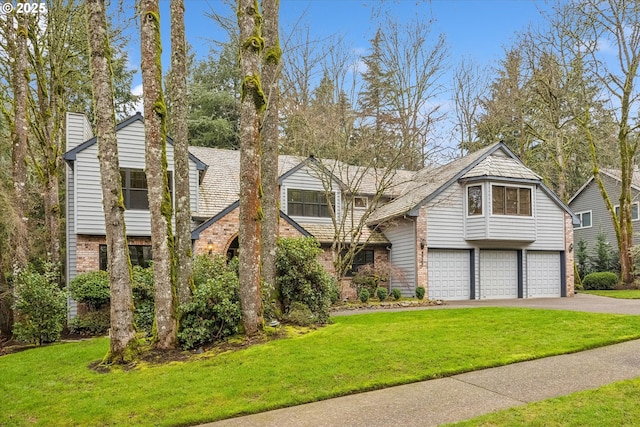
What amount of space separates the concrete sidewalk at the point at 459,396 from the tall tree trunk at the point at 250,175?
10.4 ft

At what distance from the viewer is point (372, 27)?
18266 mm

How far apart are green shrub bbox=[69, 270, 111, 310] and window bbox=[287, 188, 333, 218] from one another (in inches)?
320

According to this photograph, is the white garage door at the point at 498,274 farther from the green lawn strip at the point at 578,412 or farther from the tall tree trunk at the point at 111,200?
the tall tree trunk at the point at 111,200

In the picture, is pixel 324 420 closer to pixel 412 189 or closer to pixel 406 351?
pixel 406 351

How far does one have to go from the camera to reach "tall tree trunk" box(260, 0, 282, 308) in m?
10.2

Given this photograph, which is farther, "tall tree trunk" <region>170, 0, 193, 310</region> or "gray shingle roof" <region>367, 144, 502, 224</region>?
"gray shingle roof" <region>367, 144, 502, 224</region>

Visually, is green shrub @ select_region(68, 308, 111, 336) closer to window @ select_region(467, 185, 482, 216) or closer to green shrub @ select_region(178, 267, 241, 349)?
green shrub @ select_region(178, 267, 241, 349)

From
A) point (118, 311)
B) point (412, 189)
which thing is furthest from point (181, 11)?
point (412, 189)

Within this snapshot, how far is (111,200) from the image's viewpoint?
762 cm

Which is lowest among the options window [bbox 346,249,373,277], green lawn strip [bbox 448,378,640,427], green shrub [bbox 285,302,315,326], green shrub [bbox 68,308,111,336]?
green shrub [bbox 68,308,111,336]

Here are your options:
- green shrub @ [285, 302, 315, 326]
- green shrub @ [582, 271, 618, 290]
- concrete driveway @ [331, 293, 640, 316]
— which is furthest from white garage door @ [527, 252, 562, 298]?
green shrub @ [285, 302, 315, 326]

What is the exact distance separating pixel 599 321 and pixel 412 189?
11489 millimetres

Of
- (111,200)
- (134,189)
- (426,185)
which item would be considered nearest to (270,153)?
(111,200)

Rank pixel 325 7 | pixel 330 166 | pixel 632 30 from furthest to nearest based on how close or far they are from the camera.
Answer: pixel 632 30, pixel 330 166, pixel 325 7
